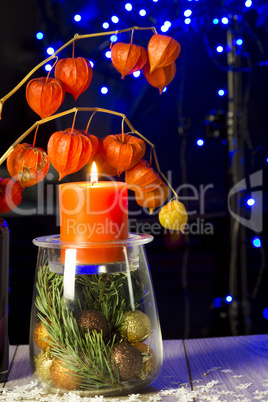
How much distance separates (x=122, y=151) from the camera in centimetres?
69

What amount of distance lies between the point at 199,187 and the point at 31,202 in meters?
0.49

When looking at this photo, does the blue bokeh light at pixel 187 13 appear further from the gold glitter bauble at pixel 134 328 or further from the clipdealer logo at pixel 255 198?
the gold glitter bauble at pixel 134 328

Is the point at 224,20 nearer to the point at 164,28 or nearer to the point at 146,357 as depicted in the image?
the point at 164,28

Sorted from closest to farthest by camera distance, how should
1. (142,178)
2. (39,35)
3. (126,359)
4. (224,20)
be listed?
(126,359)
(142,178)
(39,35)
(224,20)

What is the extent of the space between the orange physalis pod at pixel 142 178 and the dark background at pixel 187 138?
70 cm

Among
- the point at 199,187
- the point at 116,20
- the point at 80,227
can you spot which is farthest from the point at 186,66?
the point at 80,227

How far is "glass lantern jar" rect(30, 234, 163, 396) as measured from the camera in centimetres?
63

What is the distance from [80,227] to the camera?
665 mm

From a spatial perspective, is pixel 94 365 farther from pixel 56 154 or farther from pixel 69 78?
pixel 69 78

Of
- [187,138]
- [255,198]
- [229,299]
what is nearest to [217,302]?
[229,299]

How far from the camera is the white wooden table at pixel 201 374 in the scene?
0.65 metres

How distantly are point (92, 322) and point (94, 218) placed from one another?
128 mm

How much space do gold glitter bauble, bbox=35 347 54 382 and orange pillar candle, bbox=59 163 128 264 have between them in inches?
5.0

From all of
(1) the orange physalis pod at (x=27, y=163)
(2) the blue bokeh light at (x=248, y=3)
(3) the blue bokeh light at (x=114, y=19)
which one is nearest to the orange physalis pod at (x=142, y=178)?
(1) the orange physalis pod at (x=27, y=163)
